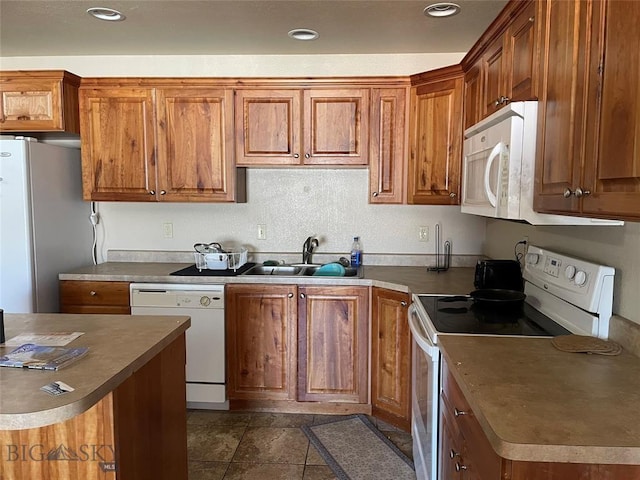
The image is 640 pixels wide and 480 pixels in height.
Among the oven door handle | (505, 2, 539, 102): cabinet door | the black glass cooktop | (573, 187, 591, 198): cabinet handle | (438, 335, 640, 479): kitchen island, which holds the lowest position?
the oven door handle

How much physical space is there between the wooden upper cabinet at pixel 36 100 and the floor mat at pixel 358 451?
2.58m

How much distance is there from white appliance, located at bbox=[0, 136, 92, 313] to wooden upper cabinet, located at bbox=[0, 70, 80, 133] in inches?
8.2

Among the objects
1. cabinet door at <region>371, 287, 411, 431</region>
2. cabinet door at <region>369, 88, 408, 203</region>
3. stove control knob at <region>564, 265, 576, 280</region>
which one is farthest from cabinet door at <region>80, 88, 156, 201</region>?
stove control knob at <region>564, 265, 576, 280</region>

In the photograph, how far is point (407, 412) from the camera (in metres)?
2.71

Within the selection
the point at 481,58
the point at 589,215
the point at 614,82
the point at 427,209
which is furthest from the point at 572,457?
the point at 427,209

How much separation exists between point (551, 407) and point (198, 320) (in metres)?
2.23

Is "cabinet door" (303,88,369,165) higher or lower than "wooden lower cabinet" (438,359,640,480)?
higher

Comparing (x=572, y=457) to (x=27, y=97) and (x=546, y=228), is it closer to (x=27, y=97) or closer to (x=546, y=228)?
(x=546, y=228)

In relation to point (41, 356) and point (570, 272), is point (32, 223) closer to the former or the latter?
point (41, 356)

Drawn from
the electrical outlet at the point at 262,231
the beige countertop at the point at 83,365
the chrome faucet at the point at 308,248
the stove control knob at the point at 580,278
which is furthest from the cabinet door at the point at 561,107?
the electrical outlet at the point at 262,231

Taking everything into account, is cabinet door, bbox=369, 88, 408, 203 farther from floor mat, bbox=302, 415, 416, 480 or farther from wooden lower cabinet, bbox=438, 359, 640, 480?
wooden lower cabinet, bbox=438, 359, 640, 480

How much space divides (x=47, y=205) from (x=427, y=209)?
8.43 ft

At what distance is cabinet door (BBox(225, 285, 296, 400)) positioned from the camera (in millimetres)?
2928

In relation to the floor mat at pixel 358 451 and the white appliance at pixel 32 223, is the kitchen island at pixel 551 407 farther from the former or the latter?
the white appliance at pixel 32 223
